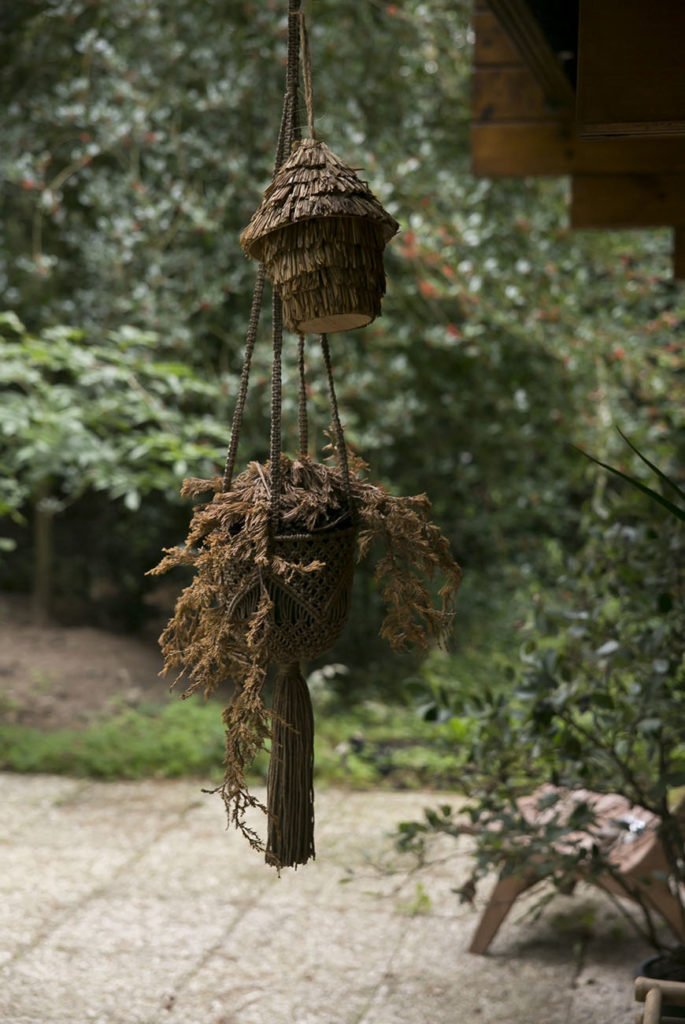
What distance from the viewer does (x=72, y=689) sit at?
4.50m

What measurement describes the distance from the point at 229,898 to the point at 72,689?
1.78 meters

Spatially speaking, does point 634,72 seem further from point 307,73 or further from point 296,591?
point 296,591

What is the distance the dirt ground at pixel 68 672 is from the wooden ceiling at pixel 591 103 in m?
2.72

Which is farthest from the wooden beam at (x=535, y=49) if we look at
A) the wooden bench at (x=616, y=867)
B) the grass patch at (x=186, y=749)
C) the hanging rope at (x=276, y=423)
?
the grass patch at (x=186, y=749)

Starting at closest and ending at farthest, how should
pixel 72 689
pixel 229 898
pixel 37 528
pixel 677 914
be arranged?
pixel 677 914, pixel 229 898, pixel 72 689, pixel 37 528

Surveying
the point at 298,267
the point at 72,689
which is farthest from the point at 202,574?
the point at 72,689

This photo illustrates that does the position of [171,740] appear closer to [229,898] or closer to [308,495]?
[229,898]

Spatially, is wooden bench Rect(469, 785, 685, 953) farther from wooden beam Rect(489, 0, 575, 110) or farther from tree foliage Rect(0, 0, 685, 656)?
tree foliage Rect(0, 0, 685, 656)

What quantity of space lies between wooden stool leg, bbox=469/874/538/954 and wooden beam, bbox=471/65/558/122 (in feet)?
5.78

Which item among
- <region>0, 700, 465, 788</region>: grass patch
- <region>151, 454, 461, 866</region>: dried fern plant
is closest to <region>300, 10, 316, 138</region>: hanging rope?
<region>151, 454, 461, 866</region>: dried fern plant

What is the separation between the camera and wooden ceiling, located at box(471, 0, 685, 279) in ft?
4.25

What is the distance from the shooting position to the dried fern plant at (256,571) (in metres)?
1.32

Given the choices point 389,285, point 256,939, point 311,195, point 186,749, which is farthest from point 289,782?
point 389,285

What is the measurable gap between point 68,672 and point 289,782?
3.40 meters
